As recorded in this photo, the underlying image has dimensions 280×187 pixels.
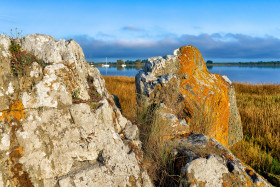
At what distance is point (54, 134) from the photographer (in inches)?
93.3

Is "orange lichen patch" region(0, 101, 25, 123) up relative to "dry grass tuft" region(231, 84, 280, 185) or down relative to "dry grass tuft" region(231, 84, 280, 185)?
up

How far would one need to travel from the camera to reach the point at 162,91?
Answer: 458 cm

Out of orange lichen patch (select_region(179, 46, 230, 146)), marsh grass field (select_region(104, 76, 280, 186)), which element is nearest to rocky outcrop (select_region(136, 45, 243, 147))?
orange lichen patch (select_region(179, 46, 230, 146))

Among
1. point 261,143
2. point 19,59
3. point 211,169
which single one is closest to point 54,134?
point 19,59

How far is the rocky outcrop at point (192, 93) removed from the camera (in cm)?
441

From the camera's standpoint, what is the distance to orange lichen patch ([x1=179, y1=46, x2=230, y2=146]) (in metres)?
4.39


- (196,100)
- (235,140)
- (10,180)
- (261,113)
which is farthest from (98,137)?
(261,113)

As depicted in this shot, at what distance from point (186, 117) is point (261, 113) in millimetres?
4144

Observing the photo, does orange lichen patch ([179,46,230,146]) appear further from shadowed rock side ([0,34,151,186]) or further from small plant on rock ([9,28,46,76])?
small plant on rock ([9,28,46,76])

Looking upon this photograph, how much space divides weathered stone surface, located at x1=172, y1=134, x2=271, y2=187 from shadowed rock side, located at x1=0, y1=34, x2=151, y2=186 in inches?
23.4

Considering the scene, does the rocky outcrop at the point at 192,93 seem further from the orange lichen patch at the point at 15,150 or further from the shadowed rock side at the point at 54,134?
the orange lichen patch at the point at 15,150

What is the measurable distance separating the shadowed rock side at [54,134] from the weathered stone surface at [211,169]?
59cm

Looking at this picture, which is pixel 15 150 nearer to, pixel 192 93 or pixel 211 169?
pixel 211 169

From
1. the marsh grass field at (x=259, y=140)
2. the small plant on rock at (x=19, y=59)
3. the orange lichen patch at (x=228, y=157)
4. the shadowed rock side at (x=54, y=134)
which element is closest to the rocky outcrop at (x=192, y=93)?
the marsh grass field at (x=259, y=140)
